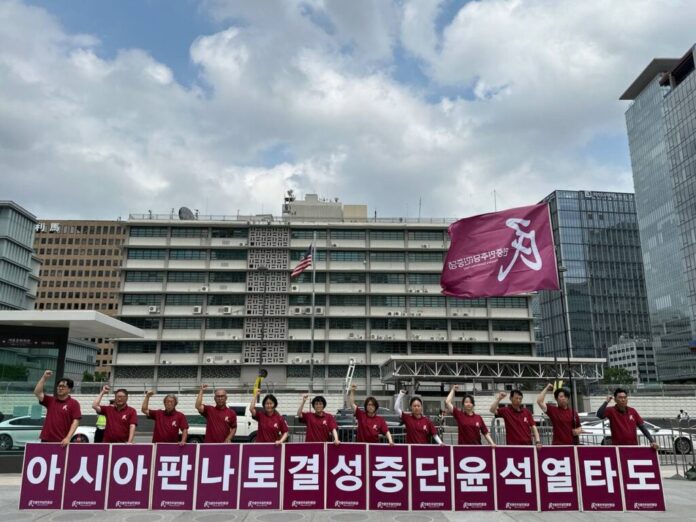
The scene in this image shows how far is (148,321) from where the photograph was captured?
190 feet

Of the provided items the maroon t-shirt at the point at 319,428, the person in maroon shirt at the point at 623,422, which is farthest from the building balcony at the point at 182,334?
the person in maroon shirt at the point at 623,422

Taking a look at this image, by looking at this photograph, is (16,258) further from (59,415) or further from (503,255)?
(503,255)

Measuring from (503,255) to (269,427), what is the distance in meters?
6.04

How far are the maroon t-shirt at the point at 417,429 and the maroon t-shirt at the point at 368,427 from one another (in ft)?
1.36

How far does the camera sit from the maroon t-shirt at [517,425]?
9.07 metres

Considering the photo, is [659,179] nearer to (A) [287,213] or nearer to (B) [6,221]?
(A) [287,213]

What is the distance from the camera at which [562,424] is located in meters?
9.12

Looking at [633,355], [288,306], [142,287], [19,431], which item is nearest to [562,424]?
[19,431]

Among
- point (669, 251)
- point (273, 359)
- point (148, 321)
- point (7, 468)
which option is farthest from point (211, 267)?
point (669, 251)

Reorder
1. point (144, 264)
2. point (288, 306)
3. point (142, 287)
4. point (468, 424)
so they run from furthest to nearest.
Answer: point (144, 264), point (288, 306), point (142, 287), point (468, 424)

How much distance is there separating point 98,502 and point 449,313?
52384 millimetres

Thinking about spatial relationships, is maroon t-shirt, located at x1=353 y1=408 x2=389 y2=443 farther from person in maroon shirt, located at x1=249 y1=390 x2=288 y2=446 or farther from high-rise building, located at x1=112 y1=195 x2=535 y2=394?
high-rise building, located at x1=112 y1=195 x2=535 y2=394

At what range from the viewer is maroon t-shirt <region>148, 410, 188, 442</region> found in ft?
29.7

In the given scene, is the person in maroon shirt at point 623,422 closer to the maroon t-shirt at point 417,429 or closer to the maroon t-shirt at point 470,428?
the maroon t-shirt at point 470,428
